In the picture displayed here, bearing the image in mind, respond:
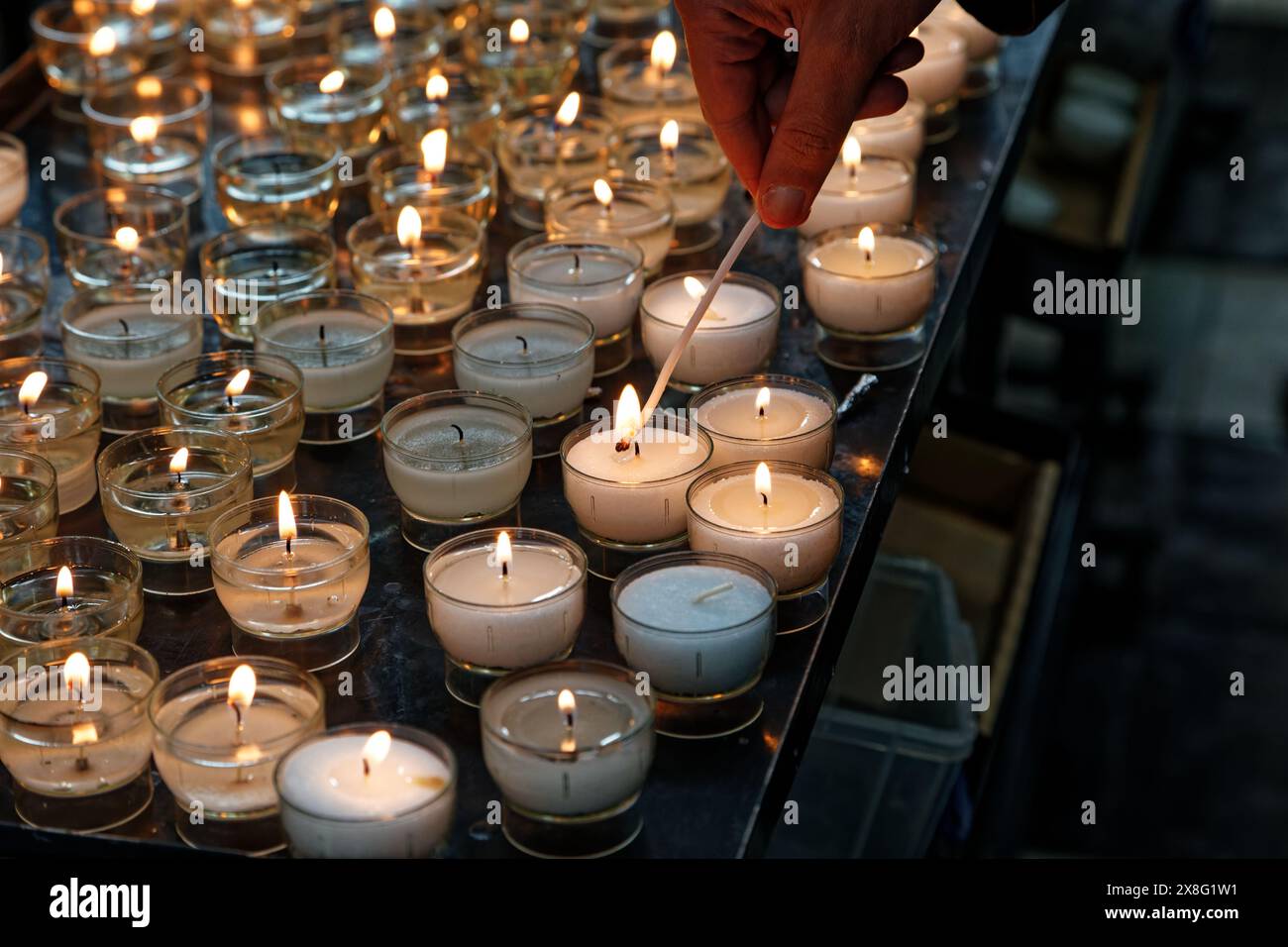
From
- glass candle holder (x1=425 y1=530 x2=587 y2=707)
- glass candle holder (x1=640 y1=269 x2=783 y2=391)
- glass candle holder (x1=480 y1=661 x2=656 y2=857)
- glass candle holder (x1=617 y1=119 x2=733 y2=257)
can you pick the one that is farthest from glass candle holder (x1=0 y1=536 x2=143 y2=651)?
glass candle holder (x1=617 y1=119 x2=733 y2=257)

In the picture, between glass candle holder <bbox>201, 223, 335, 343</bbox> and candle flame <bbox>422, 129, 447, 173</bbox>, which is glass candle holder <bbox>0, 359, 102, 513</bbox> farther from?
candle flame <bbox>422, 129, 447, 173</bbox>

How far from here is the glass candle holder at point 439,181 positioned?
2873mm

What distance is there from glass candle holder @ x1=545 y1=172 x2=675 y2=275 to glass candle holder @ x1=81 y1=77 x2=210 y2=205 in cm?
70

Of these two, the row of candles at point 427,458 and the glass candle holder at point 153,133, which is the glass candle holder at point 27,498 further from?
the glass candle holder at point 153,133

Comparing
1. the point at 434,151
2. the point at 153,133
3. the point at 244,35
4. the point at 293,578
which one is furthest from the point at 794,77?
the point at 244,35

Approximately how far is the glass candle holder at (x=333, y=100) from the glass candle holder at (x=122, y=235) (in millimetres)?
301

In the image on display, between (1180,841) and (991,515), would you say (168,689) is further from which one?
(1180,841)

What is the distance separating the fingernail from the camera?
2254mm

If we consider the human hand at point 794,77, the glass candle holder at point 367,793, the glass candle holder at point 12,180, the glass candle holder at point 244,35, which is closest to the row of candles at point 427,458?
the glass candle holder at point 367,793

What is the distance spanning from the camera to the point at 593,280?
263cm

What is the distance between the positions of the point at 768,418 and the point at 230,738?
88 cm

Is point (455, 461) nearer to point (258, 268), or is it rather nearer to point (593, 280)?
point (593, 280)
